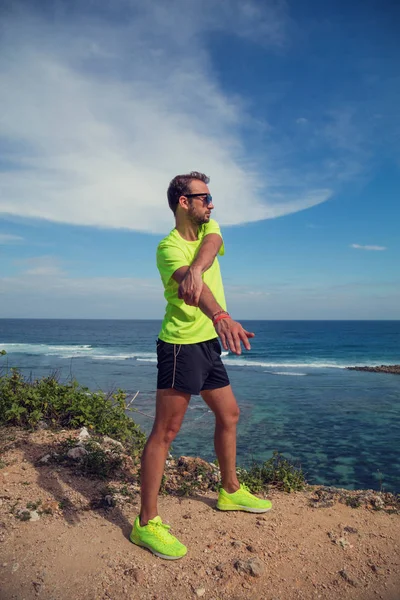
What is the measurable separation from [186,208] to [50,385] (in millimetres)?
4134

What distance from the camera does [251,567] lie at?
295cm

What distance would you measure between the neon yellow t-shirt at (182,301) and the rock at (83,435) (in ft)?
8.55

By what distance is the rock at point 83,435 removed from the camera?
17.2ft

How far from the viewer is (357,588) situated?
2842 millimetres

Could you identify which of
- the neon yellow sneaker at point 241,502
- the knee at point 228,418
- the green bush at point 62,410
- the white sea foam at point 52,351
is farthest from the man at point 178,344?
the white sea foam at point 52,351

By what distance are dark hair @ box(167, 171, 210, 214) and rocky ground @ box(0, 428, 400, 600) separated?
259 centimetres

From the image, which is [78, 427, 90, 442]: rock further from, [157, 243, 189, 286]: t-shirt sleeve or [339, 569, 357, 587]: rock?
[339, 569, 357, 587]: rock

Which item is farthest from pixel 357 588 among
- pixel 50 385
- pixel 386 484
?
pixel 386 484

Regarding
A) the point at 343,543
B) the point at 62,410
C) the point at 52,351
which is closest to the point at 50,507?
the point at 62,410

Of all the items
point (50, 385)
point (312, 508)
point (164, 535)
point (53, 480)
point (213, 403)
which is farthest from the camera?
point (50, 385)

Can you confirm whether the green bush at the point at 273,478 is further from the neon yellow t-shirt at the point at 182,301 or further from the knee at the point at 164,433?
the neon yellow t-shirt at the point at 182,301

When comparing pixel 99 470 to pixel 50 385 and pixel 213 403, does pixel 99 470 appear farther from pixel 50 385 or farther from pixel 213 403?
pixel 50 385

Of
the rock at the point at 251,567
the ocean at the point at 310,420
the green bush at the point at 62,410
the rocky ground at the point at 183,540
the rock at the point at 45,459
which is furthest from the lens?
the ocean at the point at 310,420

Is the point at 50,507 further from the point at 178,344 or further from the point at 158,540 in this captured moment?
the point at 178,344
